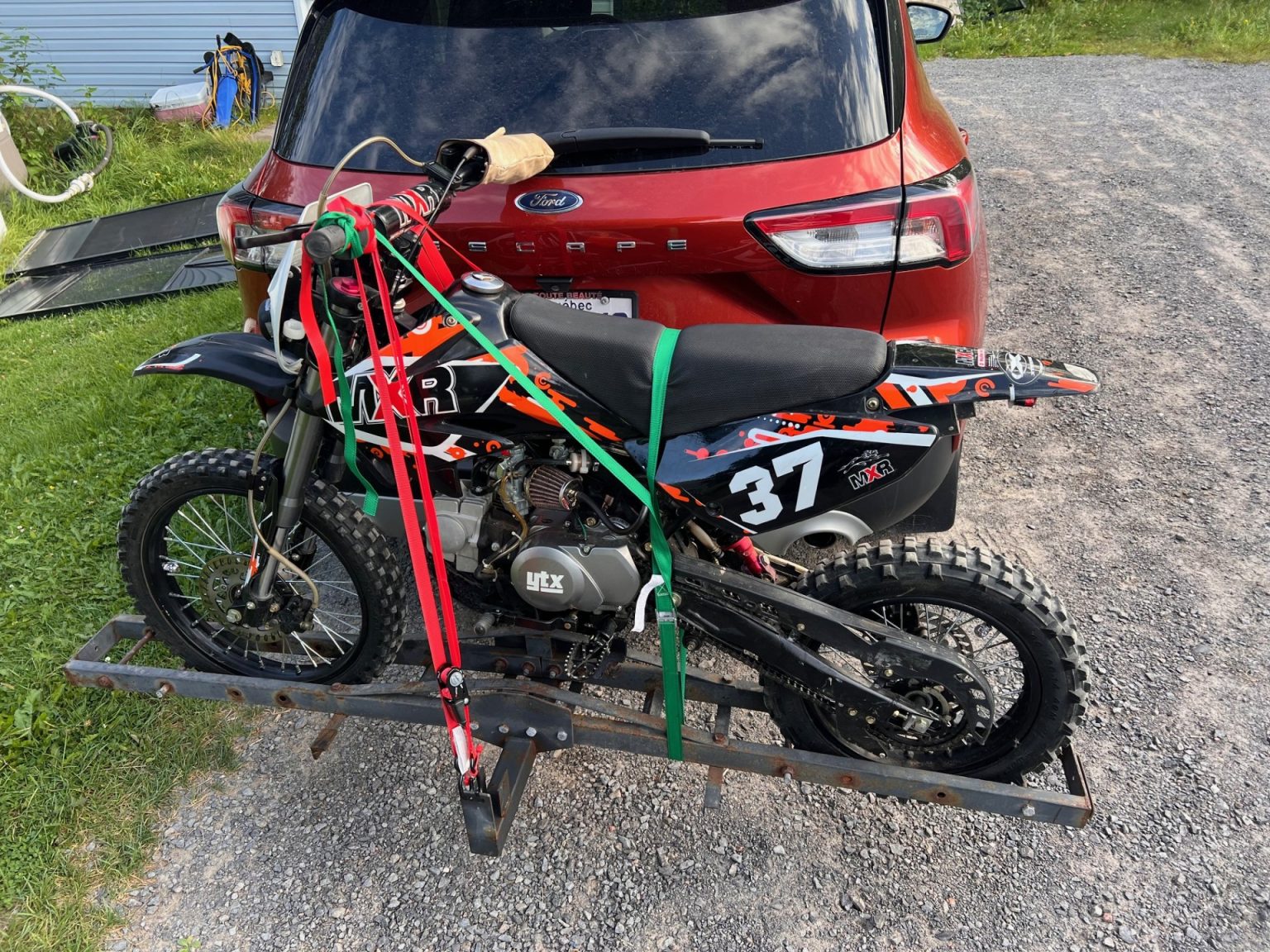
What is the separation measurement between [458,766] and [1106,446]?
10.3 ft

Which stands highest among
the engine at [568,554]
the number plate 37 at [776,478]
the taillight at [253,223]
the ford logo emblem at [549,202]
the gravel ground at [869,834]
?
the ford logo emblem at [549,202]

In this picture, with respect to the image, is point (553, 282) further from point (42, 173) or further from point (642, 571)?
point (42, 173)

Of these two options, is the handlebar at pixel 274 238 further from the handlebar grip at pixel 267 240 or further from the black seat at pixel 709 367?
the black seat at pixel 709 367

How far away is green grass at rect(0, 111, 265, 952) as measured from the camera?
2.44 metres

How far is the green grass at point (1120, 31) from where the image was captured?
11344 millimetres

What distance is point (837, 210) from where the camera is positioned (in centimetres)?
245

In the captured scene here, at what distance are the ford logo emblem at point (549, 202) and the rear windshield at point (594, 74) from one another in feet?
0.38

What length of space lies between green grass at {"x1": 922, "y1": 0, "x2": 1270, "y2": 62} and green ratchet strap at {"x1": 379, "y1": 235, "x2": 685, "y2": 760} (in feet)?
39.3

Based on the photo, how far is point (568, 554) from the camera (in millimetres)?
2275

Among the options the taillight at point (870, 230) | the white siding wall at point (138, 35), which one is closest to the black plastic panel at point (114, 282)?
the taillight at point (870, 230)

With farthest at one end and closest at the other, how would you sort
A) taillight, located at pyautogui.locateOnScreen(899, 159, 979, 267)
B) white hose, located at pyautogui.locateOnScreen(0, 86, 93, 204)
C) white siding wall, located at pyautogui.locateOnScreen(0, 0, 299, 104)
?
1. white siding wall, located at pyautogui.locateOnScreen(0, 0, 299, 104)
2. white hose, located at pyautogui.locateOnScreen(0, 86, 93, 204)
3. taillight, located at pyautogui.locateOnScreen(899, 159, 979, 267)

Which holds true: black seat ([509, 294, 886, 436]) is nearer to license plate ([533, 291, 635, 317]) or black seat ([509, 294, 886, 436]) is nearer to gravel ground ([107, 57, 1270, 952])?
license plate ([533, 291, 635, 317])

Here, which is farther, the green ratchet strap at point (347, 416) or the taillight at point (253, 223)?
the taillight at point (253, 223)

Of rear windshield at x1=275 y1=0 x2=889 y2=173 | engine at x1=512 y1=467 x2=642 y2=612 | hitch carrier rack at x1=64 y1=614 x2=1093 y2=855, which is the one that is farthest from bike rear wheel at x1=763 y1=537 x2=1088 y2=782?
rear windshield at x1=275 y1=0 x2=889 y2=173
